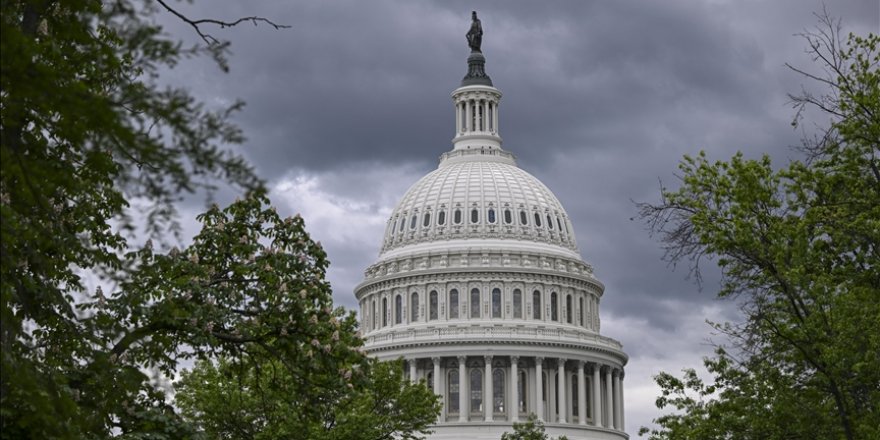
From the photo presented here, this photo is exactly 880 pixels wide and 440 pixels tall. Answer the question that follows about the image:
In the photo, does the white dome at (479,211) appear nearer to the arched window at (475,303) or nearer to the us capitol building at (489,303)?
the us capitol building at (489,303)

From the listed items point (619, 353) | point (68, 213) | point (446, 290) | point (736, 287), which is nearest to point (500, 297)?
point (446, 290)

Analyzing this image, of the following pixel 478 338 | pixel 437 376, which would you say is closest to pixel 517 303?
pixel 478 338

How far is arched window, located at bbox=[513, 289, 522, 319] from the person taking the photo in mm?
151625

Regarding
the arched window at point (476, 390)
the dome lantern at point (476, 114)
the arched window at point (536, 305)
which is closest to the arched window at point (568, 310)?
the arched window at point (536, 305)

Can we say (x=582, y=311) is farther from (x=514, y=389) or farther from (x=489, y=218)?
(x=514, y=389)

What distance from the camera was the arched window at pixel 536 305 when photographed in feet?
500

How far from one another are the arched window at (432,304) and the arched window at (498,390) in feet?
32.8

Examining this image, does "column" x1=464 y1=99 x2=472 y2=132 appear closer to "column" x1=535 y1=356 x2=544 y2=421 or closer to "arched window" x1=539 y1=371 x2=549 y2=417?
"column" x1=535 y1=356 x2=544 y2=421

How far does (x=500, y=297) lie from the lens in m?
152

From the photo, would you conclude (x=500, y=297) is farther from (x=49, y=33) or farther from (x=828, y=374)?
Answer: (x=49, y=33)

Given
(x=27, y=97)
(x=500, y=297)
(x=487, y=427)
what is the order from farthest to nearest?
(x=500, y=297) → (x=487, y=427) → (x=27, y=97)

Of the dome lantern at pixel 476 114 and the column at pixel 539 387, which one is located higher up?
the dome lantern at pixel 476 114

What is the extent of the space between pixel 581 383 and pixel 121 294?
127 meters

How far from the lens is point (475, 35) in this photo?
177 metres
